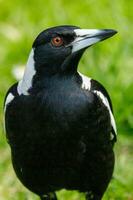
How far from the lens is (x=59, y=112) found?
5.09 m

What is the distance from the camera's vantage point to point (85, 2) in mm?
8742

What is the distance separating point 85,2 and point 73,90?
3.70 m

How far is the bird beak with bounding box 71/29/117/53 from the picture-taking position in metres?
5.06

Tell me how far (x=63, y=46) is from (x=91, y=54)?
8.09 feet

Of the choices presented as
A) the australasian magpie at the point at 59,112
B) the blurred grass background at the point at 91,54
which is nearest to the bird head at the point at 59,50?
the australasian magpie at the point at 59,112

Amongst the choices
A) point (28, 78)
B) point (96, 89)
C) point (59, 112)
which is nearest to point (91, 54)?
point (96, 89)

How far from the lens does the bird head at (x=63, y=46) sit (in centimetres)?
509

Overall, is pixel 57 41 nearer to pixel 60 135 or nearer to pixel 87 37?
pixel 87 37

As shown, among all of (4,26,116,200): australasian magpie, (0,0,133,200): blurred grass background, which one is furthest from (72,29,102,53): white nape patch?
(0,0,133,200): blurred grass background

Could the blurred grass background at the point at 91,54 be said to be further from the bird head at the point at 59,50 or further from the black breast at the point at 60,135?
the bird head at the point at 59,50

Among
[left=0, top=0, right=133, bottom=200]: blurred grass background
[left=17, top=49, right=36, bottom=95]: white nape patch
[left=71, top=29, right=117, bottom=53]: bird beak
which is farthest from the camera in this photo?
[left=0, top=0, right=133, bottom=200]: blurred grass background

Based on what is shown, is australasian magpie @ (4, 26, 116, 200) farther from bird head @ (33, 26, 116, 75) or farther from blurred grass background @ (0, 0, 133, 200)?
blurred grass background @ (0, 0, 133, 200)

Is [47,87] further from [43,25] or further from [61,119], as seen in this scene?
[43,25]

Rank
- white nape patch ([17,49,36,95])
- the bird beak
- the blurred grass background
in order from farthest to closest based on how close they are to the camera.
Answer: the blurred grass background
white nape patch ([17,49,36,95])
the bird beak
